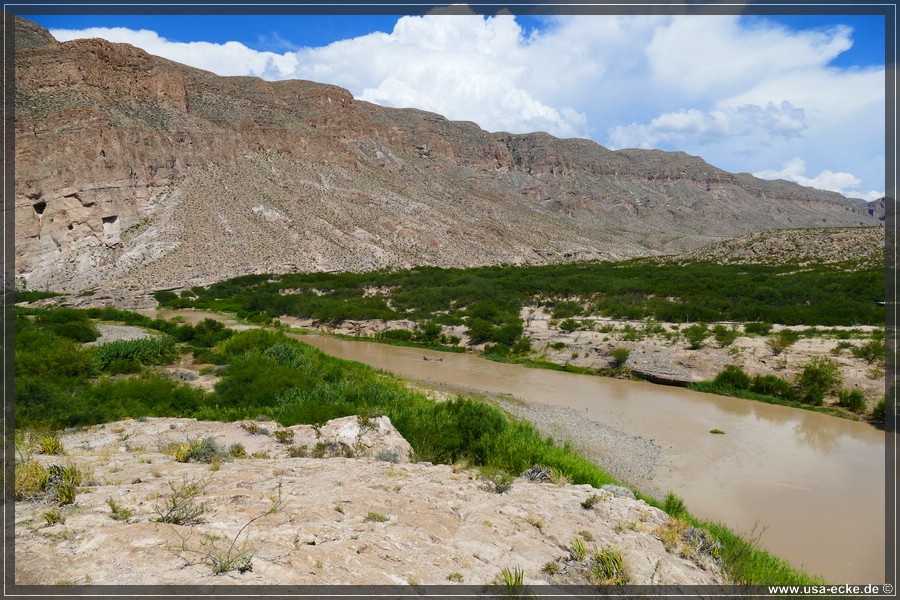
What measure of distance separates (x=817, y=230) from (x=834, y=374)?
5039 cm

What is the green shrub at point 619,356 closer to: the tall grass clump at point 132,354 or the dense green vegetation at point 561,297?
the dense green vegetation at point 561,297

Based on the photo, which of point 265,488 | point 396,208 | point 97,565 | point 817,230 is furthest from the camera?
point 396,208

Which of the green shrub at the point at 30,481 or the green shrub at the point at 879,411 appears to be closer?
the green shrub at the point at 30,481

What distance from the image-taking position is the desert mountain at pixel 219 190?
157 ft

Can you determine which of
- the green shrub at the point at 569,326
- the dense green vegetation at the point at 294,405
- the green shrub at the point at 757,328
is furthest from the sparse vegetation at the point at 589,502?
the green shrub at the point at 569,326

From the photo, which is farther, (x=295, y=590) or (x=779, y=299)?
(x=779, y=299)

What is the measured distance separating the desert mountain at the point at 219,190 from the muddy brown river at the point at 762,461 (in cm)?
4163

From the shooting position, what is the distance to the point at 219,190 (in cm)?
5806

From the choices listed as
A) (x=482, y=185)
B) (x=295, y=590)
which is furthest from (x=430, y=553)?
(x=482, y=185)

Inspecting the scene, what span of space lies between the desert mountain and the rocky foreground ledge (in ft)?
153

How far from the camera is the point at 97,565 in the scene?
148 inches

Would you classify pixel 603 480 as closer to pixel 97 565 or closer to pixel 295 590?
pixel 295 590

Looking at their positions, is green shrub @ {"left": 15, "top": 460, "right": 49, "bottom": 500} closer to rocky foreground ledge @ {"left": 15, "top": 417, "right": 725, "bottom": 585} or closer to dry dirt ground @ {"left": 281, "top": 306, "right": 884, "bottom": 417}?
rocky foreground ledge @ {"left": 15, "top": 417, "right": 725, "bottom": 585}

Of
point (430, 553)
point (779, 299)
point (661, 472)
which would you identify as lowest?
point (661, 472)
